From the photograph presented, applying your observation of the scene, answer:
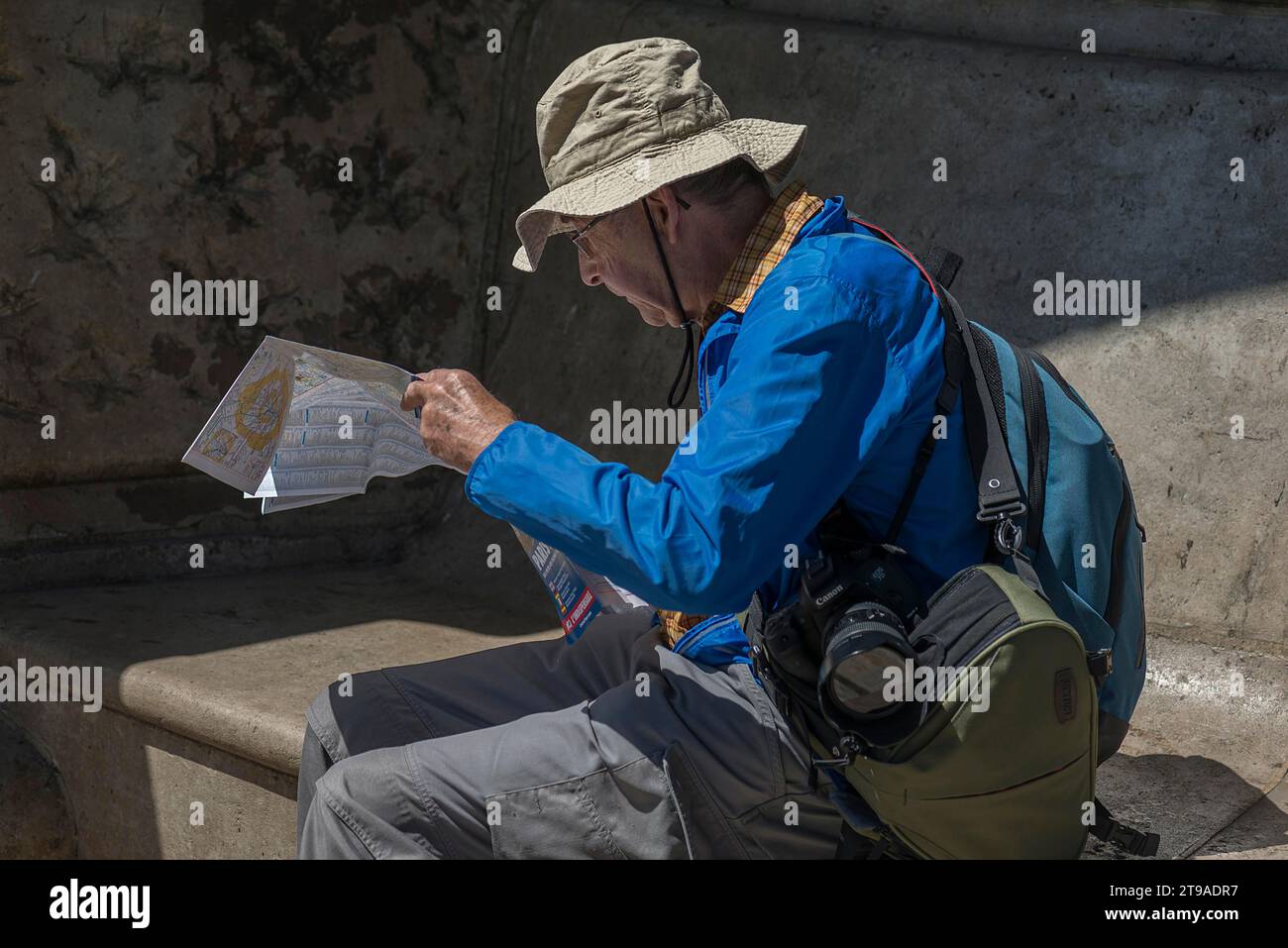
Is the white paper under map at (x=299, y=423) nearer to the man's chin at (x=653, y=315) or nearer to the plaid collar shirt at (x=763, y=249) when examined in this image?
the man's chin at (x=653, y=315)

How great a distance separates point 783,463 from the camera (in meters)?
1.61

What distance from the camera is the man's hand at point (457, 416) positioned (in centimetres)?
183

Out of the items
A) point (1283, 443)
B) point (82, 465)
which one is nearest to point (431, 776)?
point (1283, 443)

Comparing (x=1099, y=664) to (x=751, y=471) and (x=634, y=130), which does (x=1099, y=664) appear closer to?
(x=751, y=471)

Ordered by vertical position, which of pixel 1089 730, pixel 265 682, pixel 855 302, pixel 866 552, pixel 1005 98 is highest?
pixel 1005 98

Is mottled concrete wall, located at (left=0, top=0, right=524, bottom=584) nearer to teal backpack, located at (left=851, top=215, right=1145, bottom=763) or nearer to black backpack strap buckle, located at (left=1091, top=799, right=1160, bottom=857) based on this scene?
teal backpack, located at (left=851, top=215, right=1145, bottom=763)

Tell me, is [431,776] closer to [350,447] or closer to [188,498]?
[350,447]

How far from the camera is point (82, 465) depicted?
3586 millimetres

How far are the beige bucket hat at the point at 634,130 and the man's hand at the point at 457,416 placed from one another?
0.83 ft

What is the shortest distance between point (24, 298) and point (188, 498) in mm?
661

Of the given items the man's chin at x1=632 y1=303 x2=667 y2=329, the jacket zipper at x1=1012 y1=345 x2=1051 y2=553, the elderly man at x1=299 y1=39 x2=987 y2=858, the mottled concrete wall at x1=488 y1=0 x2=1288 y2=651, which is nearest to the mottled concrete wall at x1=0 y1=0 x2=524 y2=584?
the mottled concrete wall at x1=488 y1=0 x2=1288 y2=651

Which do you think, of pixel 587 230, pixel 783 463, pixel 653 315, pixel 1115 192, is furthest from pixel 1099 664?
pixel 1115 192

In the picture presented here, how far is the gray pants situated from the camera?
5.94 feet

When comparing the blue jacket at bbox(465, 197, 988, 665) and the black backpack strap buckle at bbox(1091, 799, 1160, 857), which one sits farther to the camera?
the black backpack strap buckle at bbox(1091, 799, 1160, 857)
